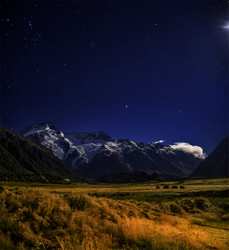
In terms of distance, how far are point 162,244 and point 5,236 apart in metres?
8.11

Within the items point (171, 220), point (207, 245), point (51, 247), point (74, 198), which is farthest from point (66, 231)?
point (171, 220)

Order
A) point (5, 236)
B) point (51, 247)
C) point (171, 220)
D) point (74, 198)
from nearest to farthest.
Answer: point (5, 236), point (51, 247), point (74, 198), point (171, 220)

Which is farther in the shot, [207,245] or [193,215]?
[193,215]

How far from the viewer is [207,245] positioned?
11.5 meters

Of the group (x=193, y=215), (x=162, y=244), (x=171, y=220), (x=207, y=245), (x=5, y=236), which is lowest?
(x=193, y=215)

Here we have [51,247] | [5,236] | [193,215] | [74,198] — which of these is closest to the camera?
[5,236]

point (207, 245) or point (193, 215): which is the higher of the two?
point (207, 245)

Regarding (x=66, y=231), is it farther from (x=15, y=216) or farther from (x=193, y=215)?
(x=193, y=215)

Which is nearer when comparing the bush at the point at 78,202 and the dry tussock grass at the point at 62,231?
the dry tussock grass at the point at 62,231

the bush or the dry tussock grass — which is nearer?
the dry tussock grass

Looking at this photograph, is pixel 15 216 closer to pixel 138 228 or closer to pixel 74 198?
pixel 74 198

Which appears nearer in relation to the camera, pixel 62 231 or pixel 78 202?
pixel 62 231

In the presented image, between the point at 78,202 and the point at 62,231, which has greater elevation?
the point at 78,202

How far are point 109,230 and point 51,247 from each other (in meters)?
3.58
